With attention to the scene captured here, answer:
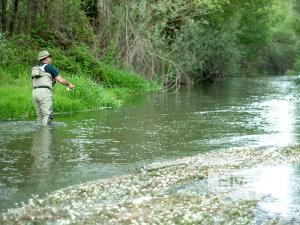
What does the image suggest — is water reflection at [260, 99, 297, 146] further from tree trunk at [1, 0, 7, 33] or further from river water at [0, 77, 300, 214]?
tree trunk at [1, 0, 7, 33]

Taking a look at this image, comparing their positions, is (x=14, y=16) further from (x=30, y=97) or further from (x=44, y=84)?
(x=44, y=84)

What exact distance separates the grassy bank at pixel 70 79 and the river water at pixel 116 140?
3.33ft

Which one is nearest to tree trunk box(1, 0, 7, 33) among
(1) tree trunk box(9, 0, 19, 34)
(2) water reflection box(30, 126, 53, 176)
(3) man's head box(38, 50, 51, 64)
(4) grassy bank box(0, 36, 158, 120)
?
(1) tree trunk box(9, 0, 19, 34)

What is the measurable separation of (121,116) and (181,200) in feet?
38.0

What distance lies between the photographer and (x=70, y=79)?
2320 cm

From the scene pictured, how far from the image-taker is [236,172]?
396 inches

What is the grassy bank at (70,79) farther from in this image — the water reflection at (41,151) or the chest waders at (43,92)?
the water reflection at (41,151)

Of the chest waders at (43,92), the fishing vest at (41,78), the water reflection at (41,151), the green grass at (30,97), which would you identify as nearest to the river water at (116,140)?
the water reflection at (41,151)

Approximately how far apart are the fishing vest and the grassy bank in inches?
101

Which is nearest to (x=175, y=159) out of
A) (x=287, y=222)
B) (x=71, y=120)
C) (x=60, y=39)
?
(x=287, y=222)

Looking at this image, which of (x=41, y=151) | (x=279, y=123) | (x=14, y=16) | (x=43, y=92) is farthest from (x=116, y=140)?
(x=14, y=16)

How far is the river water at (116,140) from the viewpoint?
10117mm

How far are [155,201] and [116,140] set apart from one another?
6138 millimetres

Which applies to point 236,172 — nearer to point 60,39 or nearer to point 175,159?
point 175,159
